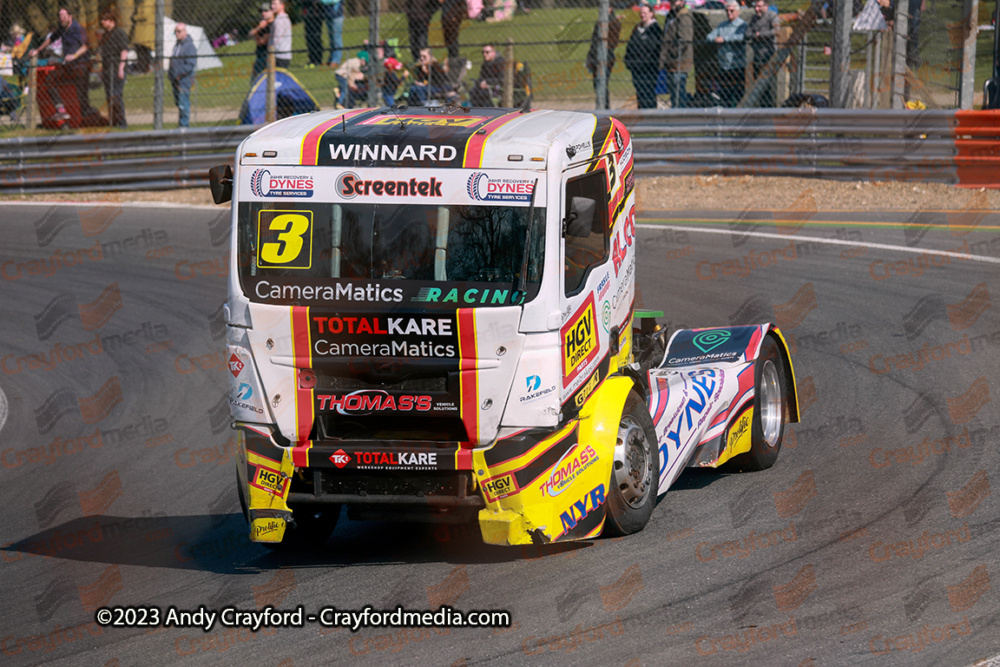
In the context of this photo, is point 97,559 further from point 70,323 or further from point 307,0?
point 307,0

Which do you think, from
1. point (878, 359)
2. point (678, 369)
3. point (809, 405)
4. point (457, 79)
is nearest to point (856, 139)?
point (457, 79)

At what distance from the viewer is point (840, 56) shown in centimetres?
1745

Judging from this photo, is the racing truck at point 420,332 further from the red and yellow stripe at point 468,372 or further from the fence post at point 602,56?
the fence post at point 602,56

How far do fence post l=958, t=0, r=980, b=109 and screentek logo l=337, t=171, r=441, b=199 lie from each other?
1295 centimetres

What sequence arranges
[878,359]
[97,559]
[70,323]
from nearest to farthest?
[97,559]
[878,359]
[70,323]

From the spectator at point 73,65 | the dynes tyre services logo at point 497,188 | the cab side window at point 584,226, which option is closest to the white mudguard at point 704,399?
the cab side window at point 584,226

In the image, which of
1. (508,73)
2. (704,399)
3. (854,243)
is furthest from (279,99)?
(704,399)

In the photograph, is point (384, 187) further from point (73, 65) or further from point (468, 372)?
point (73, 65)

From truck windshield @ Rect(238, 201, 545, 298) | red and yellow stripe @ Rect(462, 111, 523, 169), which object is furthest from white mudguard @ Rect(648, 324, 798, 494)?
red and yellow stripe @ Rect(462, 111, 523, 169)

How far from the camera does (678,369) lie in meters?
8.16

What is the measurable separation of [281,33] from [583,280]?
1375cm

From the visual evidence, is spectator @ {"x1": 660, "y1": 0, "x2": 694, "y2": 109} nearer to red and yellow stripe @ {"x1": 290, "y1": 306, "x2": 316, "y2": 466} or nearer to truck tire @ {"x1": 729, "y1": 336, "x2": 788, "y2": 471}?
truck tire @ {"x1": 729, "y1": 336, "x2": 788, "y2": 471}

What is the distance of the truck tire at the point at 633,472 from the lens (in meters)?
6.86

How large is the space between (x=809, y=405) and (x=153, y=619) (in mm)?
5340
